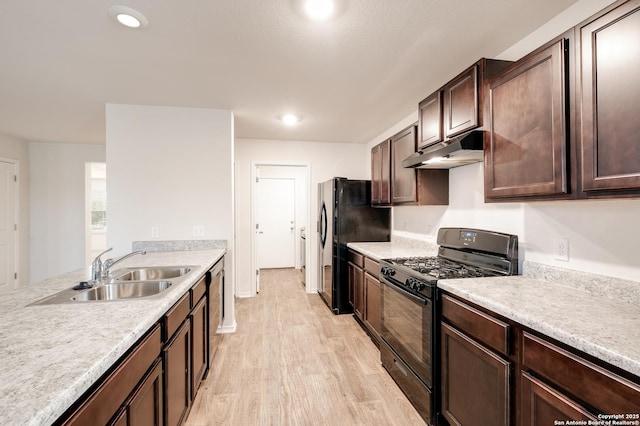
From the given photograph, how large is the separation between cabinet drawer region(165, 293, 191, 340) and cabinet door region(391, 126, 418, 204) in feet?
6.71

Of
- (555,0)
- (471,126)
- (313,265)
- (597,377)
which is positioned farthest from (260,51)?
(313,265)

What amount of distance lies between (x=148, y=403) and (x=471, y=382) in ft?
4.92

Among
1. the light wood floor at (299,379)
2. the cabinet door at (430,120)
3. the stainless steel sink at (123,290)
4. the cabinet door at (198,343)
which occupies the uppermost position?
the cabinet door at (430,120)

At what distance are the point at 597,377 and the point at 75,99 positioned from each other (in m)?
4.05

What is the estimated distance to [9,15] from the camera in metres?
1.55

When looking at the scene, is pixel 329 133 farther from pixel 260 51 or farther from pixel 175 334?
pixel 175 334

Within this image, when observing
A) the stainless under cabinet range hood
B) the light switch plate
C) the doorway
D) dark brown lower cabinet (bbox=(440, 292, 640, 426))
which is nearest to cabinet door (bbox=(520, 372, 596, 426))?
dark brown lower cabinet (bbox=(440, 292, 640, 426))

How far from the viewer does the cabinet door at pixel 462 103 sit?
71.0 inches

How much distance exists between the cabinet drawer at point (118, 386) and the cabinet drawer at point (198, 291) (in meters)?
0.58

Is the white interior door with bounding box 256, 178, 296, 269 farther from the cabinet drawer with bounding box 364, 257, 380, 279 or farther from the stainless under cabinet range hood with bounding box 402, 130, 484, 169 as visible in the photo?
the stainless under cabinet range hood with bounding box 402, 130, 484, 169

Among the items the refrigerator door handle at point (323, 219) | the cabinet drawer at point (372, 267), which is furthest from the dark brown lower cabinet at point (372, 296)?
the refrigerator door handle at point (323, 219)

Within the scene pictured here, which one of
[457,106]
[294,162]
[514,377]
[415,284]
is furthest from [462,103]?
[294,162]

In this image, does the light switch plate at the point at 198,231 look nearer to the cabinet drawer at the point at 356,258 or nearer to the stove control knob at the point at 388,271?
the cabinet drawer at the point at 356,258

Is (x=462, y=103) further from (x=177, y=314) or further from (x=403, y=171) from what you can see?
(x=177, y=314)
